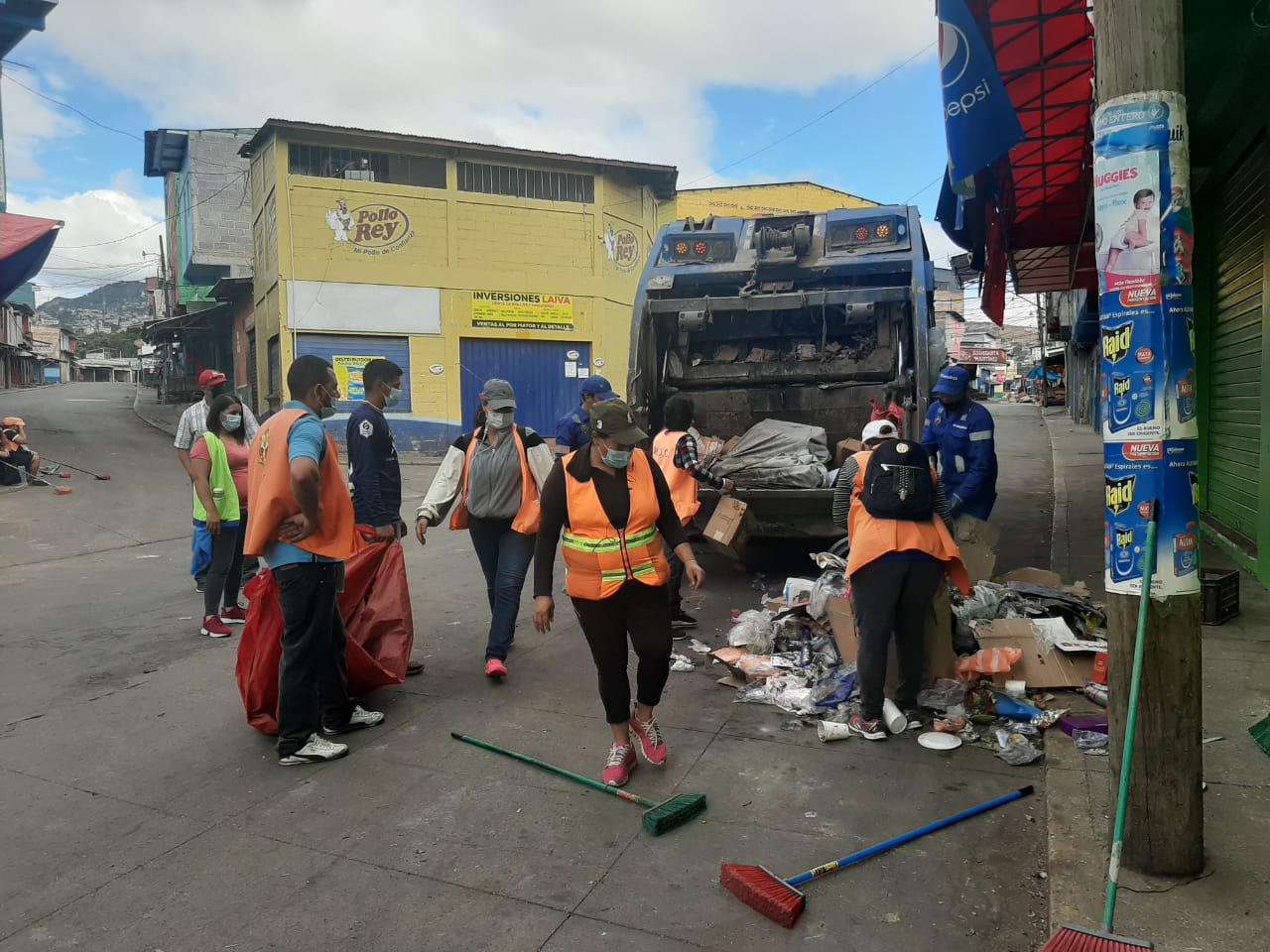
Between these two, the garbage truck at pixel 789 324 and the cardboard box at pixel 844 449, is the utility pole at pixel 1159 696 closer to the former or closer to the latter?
the cardboard box at pixel 844 449

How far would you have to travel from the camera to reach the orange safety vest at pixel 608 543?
356 cm

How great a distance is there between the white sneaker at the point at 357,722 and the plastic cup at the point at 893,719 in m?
2.29

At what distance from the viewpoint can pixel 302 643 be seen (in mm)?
3852

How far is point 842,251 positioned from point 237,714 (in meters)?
5.69

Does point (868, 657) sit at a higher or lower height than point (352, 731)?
higher

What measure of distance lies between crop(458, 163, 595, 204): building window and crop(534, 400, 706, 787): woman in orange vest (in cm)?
1730

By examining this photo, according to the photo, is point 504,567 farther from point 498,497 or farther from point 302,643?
point 302,643

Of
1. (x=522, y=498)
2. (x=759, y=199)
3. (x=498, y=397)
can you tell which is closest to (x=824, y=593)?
(x=522, y=498)

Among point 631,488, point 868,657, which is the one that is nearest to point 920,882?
point 868,657

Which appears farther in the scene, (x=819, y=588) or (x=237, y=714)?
(x=819, y=588)

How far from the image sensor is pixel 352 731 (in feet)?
13.8

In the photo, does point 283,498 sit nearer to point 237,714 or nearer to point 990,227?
point 237,714

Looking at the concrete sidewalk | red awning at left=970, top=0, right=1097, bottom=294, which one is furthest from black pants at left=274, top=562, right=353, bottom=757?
red awning at left=970, top=0, right=1097, bottom=294

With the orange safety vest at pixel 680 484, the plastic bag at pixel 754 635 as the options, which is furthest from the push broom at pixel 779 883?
the orange safety vest at pixel 680 484
